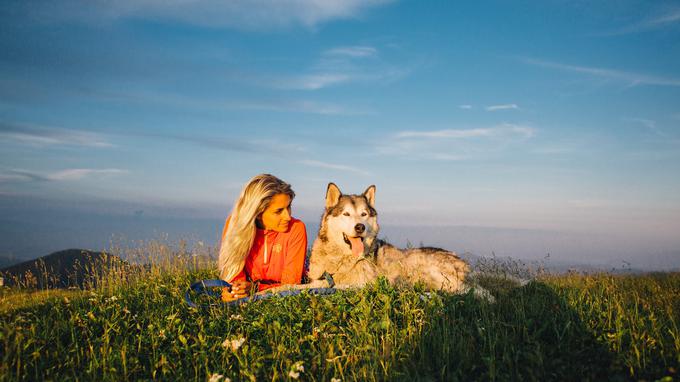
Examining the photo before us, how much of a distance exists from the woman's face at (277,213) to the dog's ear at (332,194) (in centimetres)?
106

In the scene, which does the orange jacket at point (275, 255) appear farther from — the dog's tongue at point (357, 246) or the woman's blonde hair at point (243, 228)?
the dog's tongue at point (357, 246)

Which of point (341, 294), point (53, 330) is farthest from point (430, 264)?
point (53, 330)

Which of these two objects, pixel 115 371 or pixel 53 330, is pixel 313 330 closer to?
pixel 115 371

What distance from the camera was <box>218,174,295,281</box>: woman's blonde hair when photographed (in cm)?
716

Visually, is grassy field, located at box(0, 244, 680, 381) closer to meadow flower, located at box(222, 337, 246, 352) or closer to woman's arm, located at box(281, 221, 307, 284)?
meadow flower, located at box(222, 337, 246, 352)

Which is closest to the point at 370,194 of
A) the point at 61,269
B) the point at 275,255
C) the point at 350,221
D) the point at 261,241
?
the point at 350,221

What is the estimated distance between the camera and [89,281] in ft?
26.8

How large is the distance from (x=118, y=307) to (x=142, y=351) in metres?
1.50

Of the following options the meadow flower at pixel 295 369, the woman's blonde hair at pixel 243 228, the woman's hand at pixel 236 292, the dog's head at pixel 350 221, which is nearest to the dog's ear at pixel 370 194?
the dog's head at pixel 350 221

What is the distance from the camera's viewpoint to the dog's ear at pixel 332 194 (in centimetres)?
820

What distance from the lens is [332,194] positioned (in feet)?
26.9

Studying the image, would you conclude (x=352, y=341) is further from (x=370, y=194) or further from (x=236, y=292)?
(x=370, y=194)

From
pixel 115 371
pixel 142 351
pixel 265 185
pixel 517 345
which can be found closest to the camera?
pixel 115 371

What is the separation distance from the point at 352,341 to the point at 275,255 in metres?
3.59
